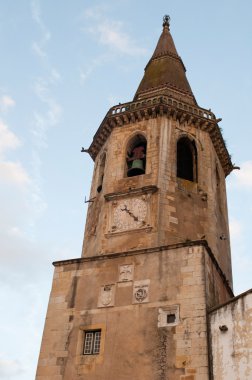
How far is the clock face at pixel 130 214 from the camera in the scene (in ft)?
57.8

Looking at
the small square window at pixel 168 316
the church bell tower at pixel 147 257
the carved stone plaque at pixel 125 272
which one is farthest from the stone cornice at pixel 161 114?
the small square window at pixel 168 316

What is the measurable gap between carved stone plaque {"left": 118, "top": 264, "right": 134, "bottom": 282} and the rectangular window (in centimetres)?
181

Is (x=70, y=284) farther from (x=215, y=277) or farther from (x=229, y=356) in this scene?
(x=229, y=356)

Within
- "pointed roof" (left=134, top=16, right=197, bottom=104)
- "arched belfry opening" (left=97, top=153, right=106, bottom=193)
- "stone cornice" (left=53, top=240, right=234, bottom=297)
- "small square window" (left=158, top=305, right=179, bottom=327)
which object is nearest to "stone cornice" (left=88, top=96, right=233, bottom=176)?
"arched belfry opening" (left=97, top=153, right=106, bottom=193)

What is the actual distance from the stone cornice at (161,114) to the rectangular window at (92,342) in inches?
360

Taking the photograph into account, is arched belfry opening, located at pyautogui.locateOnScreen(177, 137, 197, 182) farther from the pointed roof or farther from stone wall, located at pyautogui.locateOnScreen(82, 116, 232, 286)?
the pointed roof

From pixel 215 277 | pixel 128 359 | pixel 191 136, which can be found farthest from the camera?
pixel 191 136

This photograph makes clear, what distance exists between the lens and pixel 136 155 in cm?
1989

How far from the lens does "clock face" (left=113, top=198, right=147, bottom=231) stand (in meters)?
17.6

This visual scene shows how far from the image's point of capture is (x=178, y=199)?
59.8 ft

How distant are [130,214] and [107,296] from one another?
332cm

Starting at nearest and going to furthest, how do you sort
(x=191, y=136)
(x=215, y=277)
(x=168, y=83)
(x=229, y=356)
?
(x=229, y=356) → (x=215, y=277) → (x=191, y=136) → (x=168, y=83)

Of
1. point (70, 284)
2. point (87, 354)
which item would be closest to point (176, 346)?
point (87, 354)

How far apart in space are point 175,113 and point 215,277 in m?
7.35
